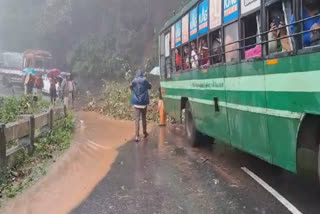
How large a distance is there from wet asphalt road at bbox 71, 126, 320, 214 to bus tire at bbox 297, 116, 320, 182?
0.62 metres

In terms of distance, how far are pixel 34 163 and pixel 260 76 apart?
551 centimetres

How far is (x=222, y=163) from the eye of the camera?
934 centimetres

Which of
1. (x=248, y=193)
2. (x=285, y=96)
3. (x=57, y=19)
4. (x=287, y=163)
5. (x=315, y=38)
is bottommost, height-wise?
(x=248, y=193)

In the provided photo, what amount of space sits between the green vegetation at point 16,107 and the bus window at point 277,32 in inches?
357

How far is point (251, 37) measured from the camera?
6703 mm

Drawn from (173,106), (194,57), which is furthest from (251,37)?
(173,106)

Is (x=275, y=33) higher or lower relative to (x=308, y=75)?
higher

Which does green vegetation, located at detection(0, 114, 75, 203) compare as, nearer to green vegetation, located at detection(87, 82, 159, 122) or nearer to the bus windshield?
green vegetation, located at detection(87, 82, 159, 122)

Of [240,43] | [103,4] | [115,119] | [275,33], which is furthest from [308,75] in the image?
[103,4]

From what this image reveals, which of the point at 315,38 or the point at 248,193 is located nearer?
the point at 315,38

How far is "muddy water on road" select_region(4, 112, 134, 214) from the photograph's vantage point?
683 centimetres

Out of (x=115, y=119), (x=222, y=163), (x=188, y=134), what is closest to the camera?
(x=222, y=163)

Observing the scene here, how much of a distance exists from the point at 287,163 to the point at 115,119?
568 inches

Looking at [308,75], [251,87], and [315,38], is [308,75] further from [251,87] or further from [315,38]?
[251,87]
